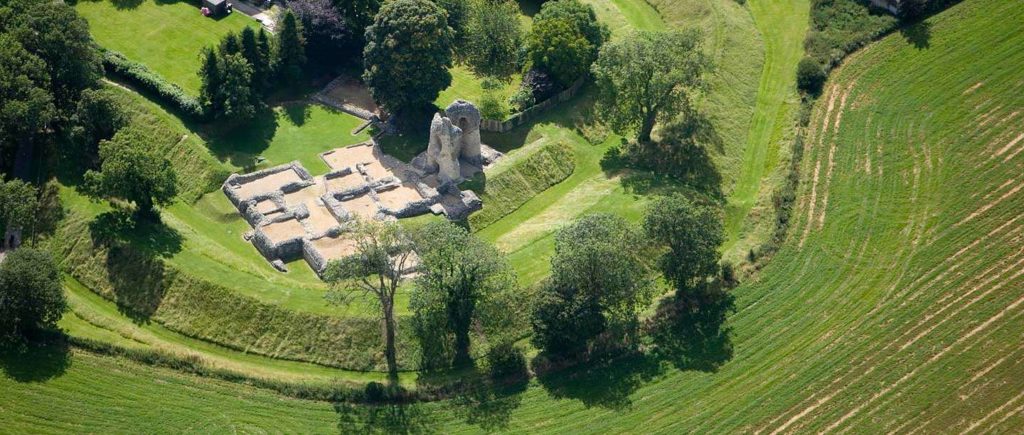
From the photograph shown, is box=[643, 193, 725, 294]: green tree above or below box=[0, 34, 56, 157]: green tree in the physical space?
above

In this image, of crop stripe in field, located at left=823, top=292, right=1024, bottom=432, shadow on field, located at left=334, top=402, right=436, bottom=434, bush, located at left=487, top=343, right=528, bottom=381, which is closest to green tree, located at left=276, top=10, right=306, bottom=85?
bush, located at left=487, top=343, right=528, bottom=381

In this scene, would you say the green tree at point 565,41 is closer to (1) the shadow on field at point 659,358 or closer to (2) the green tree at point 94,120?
(1) the shadow on field at point 659,358

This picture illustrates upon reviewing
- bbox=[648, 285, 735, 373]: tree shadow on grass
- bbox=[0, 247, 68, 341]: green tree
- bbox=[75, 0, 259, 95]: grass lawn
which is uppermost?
bbox=[648, 285, 735, 373]: tree shadow on grass

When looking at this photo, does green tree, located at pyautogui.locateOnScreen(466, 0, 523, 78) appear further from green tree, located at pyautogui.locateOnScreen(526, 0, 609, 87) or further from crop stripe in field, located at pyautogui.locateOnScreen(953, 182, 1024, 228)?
crop stripe in field, located at pyautogui.locateOnScreen(953, 182, 1024, 228)

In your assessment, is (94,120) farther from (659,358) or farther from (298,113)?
(659,358)

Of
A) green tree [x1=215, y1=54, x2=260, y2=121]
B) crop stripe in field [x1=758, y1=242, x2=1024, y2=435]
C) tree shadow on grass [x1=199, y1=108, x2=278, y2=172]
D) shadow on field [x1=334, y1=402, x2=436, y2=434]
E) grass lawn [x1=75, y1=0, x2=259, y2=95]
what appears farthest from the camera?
grass lawn [x1=75, y1=0, x2=259, y2=95]

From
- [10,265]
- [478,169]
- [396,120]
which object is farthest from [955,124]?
[10,265]

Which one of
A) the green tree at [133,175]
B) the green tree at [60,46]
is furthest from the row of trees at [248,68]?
the green tree at [133,175]

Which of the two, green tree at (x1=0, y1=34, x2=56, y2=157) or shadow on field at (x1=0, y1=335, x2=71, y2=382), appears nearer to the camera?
shadow on field at (x1=0, y1=335, x2=71, y2=382)
